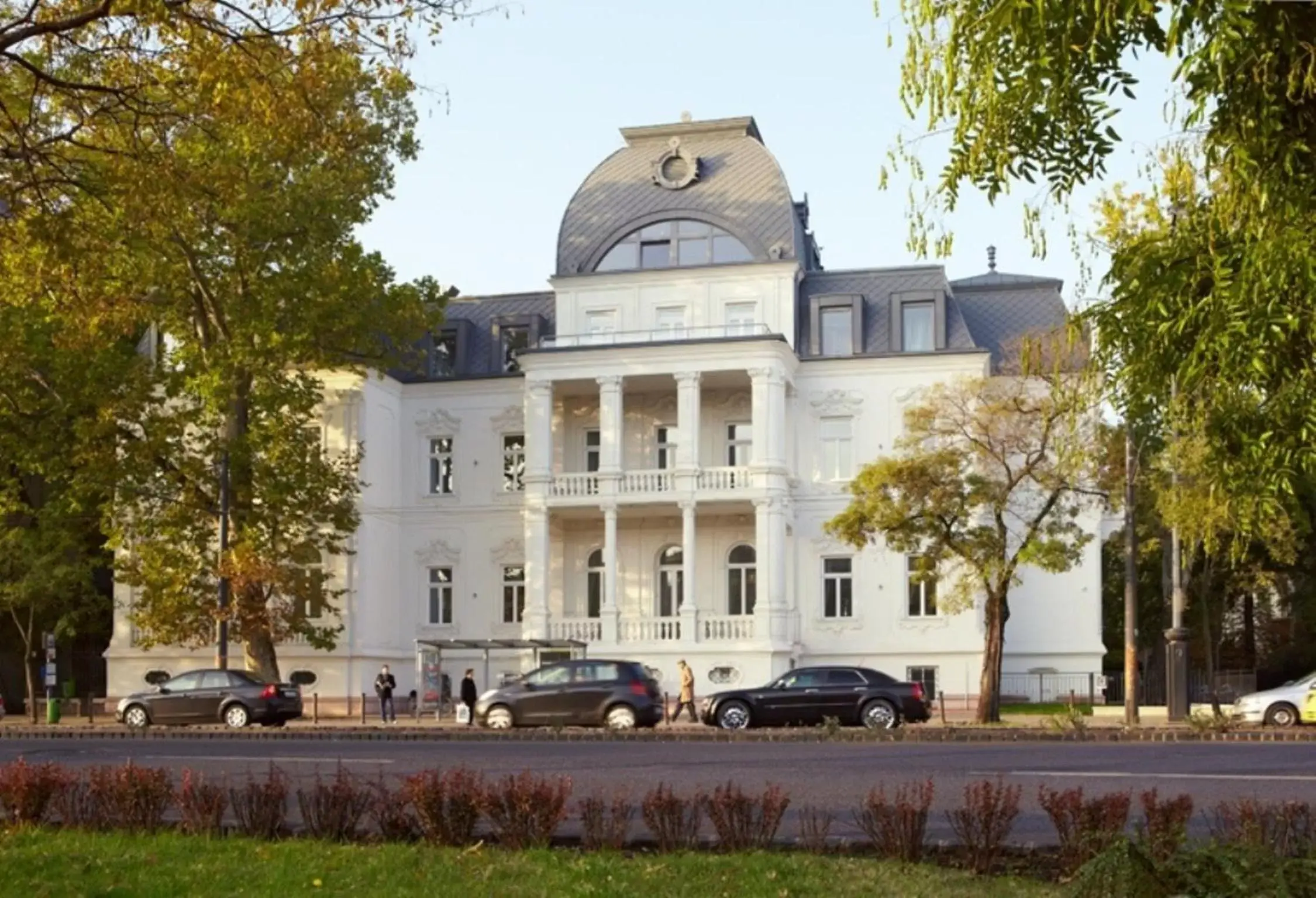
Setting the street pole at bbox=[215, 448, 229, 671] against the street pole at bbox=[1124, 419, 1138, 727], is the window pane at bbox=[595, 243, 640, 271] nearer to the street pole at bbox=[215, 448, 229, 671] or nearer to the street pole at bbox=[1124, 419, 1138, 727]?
the street pole at bbox=[215, 448, 229, 671]

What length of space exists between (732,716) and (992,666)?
5870 millimetres

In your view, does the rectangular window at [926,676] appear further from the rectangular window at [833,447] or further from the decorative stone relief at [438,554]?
the decorative stone relief at [438,554]

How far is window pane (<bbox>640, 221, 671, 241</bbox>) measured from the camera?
5197 centimetres

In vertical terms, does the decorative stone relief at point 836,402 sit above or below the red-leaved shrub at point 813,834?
above

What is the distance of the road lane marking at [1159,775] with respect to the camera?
738 inches

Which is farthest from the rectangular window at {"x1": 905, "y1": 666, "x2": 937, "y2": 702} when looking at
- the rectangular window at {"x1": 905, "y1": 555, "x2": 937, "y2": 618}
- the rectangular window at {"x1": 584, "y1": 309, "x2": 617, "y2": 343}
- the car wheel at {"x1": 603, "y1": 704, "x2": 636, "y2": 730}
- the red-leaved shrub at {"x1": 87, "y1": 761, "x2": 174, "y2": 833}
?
the red-leaved shrub at {"x1": 87, "y1": 761, "x2": 174, "y2": 833}

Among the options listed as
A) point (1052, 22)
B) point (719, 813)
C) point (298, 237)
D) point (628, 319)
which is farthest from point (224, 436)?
point (1052, 22)

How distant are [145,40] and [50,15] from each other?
30.9 inches

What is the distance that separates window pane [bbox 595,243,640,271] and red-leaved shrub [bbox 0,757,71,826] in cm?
3894

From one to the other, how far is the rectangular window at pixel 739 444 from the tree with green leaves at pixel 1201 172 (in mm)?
41033

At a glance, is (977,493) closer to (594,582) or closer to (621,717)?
(621,717)

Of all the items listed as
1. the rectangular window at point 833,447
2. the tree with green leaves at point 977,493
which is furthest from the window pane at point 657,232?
the tree with green leaves at point 977,493

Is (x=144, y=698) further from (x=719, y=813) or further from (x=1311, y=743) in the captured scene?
(x=719, y=813)

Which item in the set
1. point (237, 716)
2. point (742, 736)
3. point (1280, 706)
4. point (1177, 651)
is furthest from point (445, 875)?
point (237, 716)
